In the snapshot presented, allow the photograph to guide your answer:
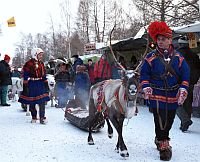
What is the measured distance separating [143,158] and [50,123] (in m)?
4.00

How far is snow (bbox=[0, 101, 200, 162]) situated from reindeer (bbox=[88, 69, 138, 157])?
0.31 metres

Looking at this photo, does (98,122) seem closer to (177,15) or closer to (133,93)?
(133,93)

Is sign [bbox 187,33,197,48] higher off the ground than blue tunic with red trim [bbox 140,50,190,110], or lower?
higher

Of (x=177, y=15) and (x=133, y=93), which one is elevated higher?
(x=177, y=15)

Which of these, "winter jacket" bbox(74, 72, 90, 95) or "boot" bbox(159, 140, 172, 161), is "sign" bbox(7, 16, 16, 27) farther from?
"boot" bbox(159, 140, 172, 161)

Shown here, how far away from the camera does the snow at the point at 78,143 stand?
17.7 feet

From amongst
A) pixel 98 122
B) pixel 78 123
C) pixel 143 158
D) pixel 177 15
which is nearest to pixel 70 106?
pixel 78 123

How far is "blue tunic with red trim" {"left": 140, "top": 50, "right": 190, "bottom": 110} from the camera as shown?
16.9 feet

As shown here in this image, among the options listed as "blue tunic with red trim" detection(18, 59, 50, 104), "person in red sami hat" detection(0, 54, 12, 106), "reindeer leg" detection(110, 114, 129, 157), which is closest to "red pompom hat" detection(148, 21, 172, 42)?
"reindeer leg" detection(110, 114, 129, 157)

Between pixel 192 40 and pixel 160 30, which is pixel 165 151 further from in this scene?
pixel 192 40

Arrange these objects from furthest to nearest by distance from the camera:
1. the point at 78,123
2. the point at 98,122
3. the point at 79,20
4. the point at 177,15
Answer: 1. the point at 79,20
2. the point at 177,15
3. the point at 78,123
4. the point at 98,122

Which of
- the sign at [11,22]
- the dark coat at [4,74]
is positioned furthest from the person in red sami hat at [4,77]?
the sign at [11,22]

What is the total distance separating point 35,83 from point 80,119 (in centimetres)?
172

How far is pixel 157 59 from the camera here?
5.19m
